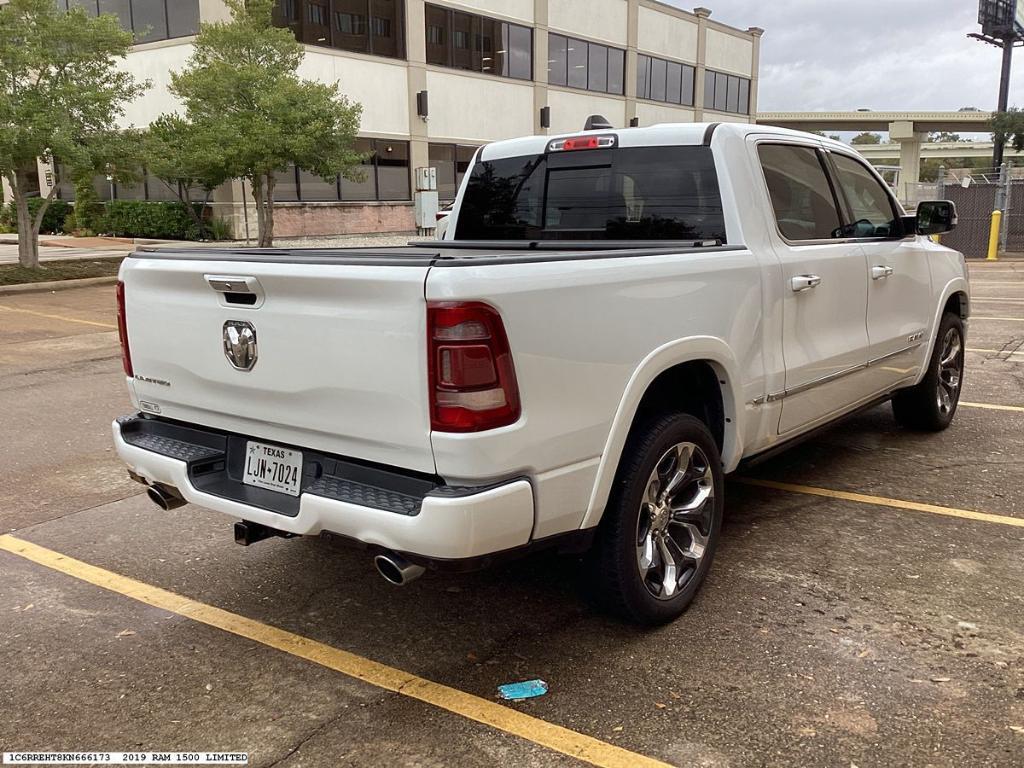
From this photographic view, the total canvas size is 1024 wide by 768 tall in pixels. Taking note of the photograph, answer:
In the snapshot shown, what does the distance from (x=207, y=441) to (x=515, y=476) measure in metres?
1.39

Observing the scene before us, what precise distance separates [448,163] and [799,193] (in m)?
28.4

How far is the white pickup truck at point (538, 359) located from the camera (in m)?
2.76

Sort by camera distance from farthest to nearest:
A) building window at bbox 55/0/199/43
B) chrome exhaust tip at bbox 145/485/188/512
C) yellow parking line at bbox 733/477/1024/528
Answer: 1. building window at bbox 55/0/199/43
2. yellow parking line at bbox 733/477/1024/528
3. chrome exhaust tip at bbox 145/485/188/512

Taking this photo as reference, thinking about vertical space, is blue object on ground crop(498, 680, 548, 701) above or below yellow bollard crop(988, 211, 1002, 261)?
below

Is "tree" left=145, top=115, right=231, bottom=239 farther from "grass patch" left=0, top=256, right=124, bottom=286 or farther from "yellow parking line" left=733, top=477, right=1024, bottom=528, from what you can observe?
"yellow parking line" left=733, top=477, right=1024, bottom=528

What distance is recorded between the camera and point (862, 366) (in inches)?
194

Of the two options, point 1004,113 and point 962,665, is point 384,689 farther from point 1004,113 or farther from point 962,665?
point 1004,113

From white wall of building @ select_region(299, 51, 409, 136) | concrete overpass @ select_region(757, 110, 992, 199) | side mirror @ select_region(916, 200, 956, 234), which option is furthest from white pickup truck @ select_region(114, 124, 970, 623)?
concrete overpass @ select_region(757, 110, 992, 199)

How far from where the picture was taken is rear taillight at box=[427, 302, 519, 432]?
269 centimetres

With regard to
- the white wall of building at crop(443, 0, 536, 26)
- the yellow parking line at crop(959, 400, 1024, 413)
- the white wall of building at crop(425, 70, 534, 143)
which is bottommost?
the yellow parking line at crop(959, 400, 1024, 413)

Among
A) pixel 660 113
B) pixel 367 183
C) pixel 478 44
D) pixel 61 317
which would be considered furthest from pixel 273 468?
pixel 660 113

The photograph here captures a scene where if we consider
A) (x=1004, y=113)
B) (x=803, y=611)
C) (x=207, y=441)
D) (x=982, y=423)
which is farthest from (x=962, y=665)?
(x=1004, y=113)

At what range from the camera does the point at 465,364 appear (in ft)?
8.87

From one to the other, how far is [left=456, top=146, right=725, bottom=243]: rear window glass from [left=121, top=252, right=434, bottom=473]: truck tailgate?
1.66 meters
